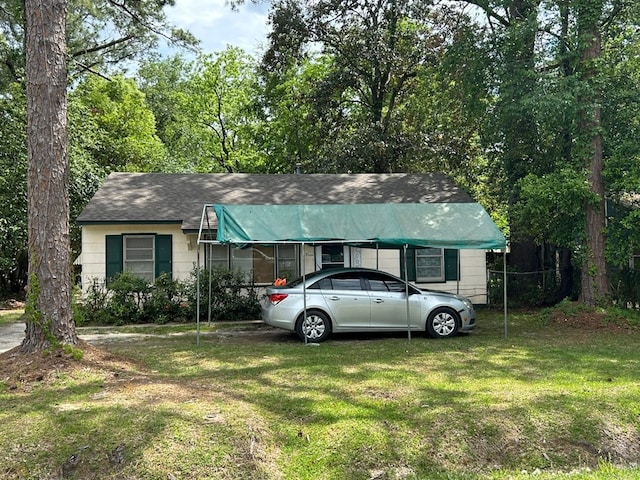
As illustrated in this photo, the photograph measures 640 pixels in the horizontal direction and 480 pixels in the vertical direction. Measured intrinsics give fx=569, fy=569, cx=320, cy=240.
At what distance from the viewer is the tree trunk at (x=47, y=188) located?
7.77 meters

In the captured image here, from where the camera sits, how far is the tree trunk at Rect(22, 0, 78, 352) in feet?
25.5

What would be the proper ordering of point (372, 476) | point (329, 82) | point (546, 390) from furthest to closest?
point (329, 82), point (546, 390), point (372, 476)

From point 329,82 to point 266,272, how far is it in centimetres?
1132

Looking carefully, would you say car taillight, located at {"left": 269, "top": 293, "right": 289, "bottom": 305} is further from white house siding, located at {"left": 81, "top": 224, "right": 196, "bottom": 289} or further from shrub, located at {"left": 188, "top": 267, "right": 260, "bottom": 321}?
white house siding, located at {"left": 81, "top": 224, "right": 196, "bottom": 289}

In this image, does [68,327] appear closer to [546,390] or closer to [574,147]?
[546,390]

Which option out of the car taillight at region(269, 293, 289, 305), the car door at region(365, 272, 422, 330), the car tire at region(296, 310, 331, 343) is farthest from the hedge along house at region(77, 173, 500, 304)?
the car tire at region(296, 310, 331, 343)

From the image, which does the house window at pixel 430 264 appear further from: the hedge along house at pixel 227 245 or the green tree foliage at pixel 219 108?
the green tree foliage at pixel 219 108

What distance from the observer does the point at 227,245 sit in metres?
16.4

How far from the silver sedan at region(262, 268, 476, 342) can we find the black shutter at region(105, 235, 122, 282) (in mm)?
6176

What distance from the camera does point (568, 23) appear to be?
1406cm

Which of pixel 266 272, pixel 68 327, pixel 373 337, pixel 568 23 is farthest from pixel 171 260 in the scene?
pixel 568 23

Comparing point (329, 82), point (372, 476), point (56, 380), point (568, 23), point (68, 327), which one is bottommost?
point (372, 476)

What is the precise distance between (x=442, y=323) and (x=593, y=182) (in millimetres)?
5664

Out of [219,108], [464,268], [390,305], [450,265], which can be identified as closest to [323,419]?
[390,305]
